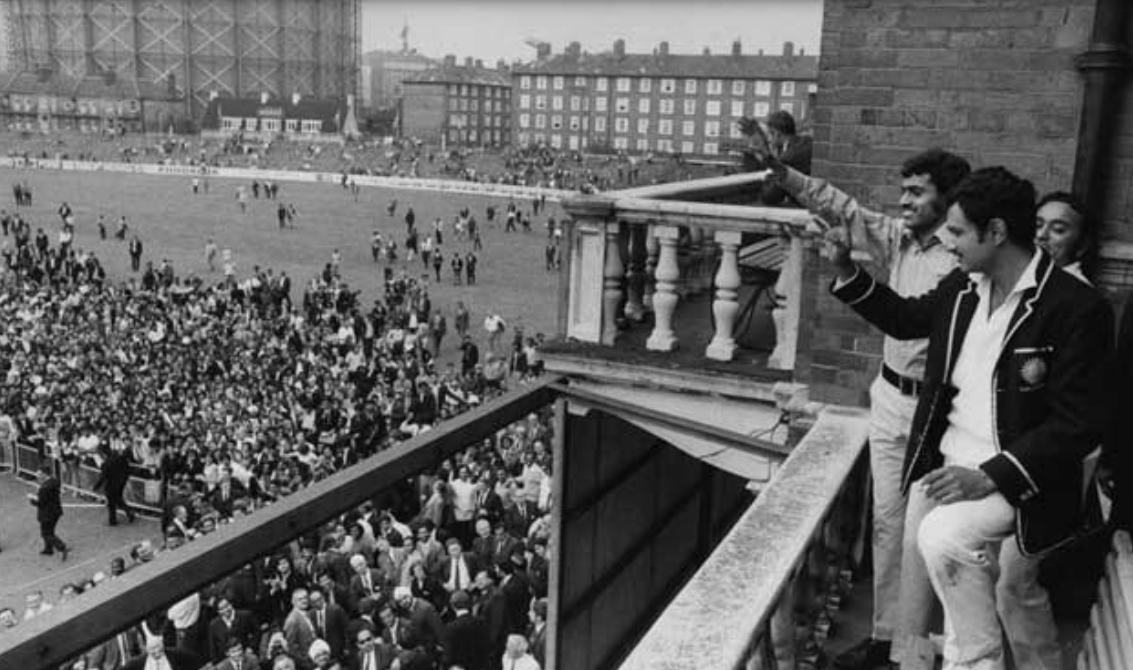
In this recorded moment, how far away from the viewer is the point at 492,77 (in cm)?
11681

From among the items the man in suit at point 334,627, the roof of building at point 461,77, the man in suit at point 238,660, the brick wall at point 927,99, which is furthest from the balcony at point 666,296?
the roof of building at point 461,77

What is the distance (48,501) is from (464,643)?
Answer: 8.36 metres

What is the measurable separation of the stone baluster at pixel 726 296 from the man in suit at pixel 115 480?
12.1 m

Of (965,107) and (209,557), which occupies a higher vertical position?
(965,107)

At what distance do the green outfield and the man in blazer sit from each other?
79.6 ft

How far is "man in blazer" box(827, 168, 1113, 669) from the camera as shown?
2869 mm

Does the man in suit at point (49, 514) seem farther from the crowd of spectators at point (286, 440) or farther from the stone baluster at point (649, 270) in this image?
the stone baluster at point (649, 270)

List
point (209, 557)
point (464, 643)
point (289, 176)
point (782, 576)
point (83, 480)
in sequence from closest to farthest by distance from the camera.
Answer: point (782, 576), point (209, 557), point (464, 643), point (83, 480), point (289, 176)

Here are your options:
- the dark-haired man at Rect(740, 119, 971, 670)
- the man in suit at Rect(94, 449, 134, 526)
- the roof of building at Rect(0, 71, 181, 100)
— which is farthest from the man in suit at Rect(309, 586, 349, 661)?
the roof of building at Rect(0, 71, 181, 100)

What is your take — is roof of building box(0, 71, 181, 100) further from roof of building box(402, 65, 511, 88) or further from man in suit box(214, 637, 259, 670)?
man in suit box(214, 637, 259, 670)

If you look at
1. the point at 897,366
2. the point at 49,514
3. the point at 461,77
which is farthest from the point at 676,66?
the point at 897,366

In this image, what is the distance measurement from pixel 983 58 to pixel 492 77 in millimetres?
115464

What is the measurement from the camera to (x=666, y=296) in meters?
6.31

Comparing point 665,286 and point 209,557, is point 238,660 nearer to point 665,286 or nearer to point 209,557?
point 665,286
